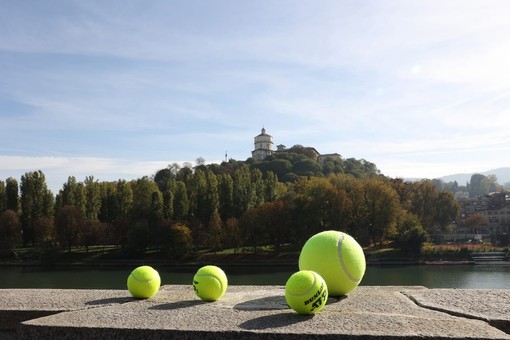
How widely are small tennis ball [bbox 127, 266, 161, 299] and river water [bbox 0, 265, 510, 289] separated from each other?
70.3ft

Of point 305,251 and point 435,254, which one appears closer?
point 305,251

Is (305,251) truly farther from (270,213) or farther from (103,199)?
(103,199)

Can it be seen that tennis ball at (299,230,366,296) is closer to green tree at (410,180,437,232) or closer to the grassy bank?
the grassy bank

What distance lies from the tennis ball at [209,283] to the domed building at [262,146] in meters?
122

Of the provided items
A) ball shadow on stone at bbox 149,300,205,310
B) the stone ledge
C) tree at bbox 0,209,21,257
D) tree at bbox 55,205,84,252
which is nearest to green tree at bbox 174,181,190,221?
tree at bbox 55,205,84,252

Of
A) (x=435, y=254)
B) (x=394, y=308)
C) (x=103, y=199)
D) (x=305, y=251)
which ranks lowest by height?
(x=435, y=254)

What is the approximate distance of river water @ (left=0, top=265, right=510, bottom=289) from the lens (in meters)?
31.5

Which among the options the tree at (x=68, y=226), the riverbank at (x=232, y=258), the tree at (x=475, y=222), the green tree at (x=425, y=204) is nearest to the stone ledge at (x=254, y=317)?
the riverbank at (x=232, y=258)

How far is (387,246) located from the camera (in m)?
52.0

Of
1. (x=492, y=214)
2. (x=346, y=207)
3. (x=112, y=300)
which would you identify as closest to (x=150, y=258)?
(x=346, y=207)

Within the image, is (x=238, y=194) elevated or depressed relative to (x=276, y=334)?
elevated

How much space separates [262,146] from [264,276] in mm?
96887

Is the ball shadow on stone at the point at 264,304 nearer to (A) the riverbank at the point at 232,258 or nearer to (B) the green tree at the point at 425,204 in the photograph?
(A) the riverbank at the point at 232,258

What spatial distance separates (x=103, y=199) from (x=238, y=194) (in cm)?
2163
